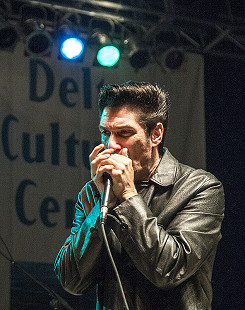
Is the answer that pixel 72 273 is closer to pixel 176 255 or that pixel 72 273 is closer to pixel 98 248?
pixel 98 248

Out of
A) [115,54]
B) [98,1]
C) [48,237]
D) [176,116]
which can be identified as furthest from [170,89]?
[48,237]

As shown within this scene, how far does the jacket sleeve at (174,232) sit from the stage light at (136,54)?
3531 mm

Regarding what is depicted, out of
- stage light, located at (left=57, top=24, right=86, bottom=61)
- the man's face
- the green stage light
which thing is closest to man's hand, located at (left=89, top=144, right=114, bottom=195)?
the man's face

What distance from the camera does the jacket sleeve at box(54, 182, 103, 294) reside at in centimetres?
237

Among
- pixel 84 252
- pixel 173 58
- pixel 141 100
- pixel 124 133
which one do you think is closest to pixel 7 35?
pixel 173 58

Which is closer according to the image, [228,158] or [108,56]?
[108,56]

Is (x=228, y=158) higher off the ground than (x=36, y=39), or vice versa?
(x=36, y=39)

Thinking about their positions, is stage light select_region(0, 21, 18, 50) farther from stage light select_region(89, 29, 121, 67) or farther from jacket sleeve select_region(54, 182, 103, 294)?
jacket sleeve select_region(54, 182, 103, 294)

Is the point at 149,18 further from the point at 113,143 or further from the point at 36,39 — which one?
the point at 113,143

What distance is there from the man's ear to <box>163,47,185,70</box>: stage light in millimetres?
3298

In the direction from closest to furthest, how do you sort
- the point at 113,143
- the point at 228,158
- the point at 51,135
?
the point at 113,143, the point at 51,135, the point at 228,158

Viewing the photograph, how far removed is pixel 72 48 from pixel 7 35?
2.12 feet

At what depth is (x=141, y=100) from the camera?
2686 mm

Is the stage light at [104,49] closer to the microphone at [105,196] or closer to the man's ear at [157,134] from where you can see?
the man's ear at [157,134]
